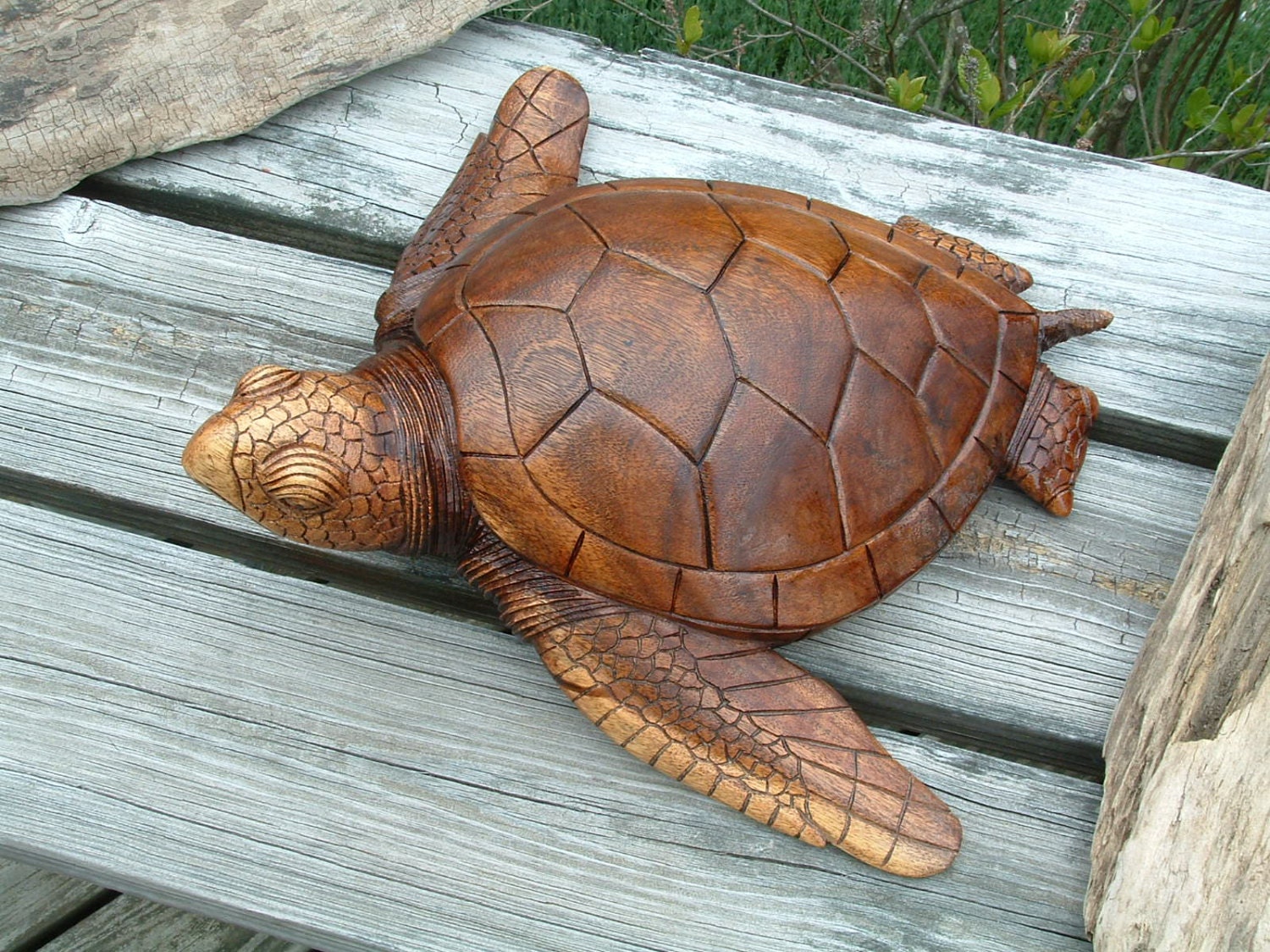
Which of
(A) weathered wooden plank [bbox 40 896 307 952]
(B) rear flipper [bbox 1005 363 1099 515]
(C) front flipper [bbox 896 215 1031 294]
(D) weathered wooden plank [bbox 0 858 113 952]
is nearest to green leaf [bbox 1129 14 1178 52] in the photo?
(C) front flipper [bbox 896 215 1031 294]

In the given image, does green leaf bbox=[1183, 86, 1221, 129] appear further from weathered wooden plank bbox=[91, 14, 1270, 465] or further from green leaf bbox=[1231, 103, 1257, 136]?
weathered wooden plank bbox=[91, 14, 1270, 465]

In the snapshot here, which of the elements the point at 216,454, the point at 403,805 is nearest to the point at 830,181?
the point at 216,454

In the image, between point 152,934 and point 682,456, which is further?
point 152,934

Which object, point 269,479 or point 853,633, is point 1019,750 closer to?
point 853,633

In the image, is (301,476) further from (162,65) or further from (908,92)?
(908,92)

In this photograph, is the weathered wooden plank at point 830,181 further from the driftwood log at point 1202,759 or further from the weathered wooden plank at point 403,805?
the weathered wooden plank at point 403,805

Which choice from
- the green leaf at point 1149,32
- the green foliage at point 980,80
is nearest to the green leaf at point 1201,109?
the green leaf at point 1149,32
